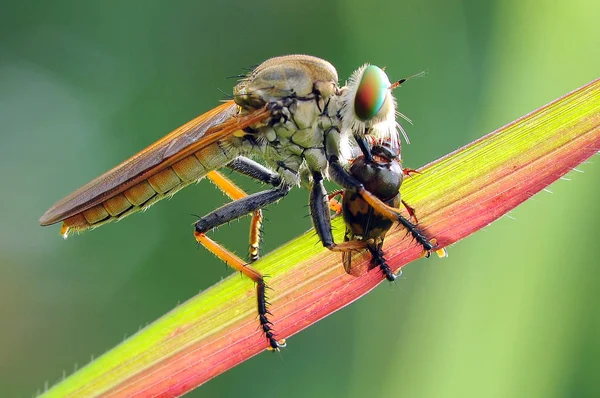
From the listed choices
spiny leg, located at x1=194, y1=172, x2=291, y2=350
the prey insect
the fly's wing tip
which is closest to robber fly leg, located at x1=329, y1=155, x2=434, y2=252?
the prey insect

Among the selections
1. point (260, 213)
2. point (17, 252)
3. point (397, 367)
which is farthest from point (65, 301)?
point (397, 367)

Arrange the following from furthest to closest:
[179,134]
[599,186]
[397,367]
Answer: [179,134]
[397,367]
[599,186]

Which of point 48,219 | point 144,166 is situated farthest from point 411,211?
point 48,219

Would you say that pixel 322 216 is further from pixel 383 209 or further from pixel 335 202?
pixel 383 209

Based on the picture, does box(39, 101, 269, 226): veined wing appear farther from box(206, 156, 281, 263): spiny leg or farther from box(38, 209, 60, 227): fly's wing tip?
box(206, 156, 281, 263): spiny leg

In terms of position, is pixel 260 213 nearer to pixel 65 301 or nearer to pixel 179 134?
pixel 179 134

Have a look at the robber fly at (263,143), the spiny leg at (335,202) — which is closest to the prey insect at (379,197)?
the spiny leg at (335,202)

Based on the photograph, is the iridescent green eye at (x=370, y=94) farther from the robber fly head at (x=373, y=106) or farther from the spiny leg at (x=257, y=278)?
the spiny leg at (x=257, y=278)
